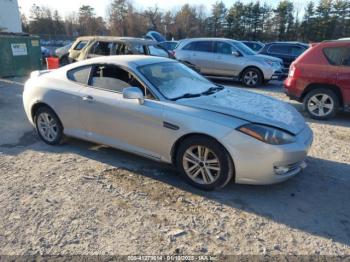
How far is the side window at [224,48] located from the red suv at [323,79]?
180 inches

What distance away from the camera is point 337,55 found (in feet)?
21.3

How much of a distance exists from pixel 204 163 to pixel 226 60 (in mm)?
8428

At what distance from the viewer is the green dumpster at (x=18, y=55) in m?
12.1

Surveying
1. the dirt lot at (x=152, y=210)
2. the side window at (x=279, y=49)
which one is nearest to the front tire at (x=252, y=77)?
the side window at (x=279, y=49)

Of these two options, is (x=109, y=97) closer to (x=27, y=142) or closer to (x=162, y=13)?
(x=27, y=142)

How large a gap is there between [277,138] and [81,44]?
987 cm

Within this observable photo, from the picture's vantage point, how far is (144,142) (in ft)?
12.9

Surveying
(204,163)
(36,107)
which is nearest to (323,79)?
(204,163)

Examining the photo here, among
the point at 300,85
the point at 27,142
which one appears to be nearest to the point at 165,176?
the point at 27,142

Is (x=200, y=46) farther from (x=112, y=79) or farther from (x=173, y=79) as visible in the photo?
(x=112, y=79)

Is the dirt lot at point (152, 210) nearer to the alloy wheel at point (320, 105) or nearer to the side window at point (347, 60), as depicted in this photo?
the alloy wheel at point (320, 105)

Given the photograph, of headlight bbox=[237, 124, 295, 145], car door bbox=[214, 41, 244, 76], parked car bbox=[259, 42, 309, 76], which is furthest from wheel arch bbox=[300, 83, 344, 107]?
parked car bbox=[259, 42, 309, 76]

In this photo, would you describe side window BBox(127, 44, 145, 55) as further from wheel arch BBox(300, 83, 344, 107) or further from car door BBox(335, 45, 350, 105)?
car door BBox(335, 45, 350, 105)

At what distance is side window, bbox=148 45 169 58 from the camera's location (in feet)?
33.6
